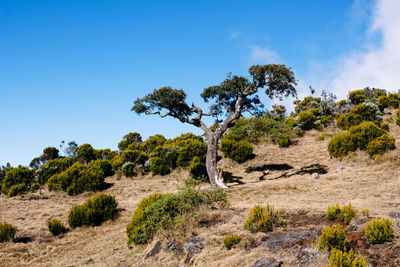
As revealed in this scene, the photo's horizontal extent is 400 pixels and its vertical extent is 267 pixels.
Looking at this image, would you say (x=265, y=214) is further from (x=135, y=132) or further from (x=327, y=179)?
(x=135, y=132)

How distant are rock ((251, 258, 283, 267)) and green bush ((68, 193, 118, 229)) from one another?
1175cm

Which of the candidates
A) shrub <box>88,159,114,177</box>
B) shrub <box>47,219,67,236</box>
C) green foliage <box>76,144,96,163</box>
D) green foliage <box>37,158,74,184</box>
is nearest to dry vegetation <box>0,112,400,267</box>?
shrub <box>47,219,67,236</box>

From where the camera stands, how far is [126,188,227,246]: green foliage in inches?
351

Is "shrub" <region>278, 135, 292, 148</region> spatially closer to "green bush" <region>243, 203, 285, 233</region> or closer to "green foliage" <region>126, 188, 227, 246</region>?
"green foliage" <region>126, 188, 227, 246</region>

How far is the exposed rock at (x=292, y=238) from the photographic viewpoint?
5848 millimetres

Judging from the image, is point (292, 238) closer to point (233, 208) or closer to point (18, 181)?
point (233, 208)

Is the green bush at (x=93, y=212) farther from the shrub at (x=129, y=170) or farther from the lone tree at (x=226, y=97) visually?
the shrub at (x=129, y=170)

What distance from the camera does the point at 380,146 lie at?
18.3 metres

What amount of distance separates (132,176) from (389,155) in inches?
1056

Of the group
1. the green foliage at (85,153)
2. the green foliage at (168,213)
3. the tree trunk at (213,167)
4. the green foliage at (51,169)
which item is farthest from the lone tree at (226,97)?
the green foliage at (85,153)

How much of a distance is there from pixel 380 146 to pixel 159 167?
72.4 ft

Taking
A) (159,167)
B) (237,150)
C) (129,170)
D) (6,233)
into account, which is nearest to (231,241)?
(6,233)

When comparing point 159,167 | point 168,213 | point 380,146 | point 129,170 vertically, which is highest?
point 129,170

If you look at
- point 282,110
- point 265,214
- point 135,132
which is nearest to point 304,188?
point 265,214
